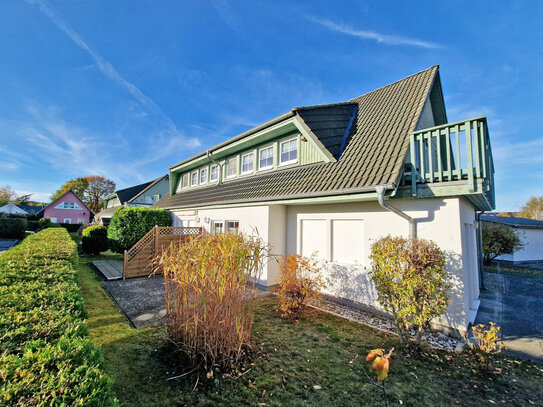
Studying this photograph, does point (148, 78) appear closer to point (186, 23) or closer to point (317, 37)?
point (186, 23)

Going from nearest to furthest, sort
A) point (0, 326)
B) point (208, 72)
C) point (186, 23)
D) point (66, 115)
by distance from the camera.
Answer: point (0, 326)
point (186, 23)
point (208, 72)
point (66, 115)

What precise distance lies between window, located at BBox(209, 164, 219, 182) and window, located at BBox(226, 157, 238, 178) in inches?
47.3

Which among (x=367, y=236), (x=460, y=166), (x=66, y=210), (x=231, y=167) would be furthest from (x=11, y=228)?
(x=460, y=166)

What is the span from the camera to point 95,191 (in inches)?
2307

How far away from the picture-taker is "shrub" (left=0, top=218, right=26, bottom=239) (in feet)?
77.9

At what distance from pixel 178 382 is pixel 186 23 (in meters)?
12.9

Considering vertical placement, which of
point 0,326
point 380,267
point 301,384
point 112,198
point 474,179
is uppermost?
point 112,198

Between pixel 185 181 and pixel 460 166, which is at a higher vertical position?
pixel 185 181

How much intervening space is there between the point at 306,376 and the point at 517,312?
7828mm

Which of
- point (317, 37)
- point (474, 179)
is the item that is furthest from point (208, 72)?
point (474, 179)

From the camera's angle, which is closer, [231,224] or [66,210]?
[231,224]

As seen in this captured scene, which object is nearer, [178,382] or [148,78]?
[178,382]

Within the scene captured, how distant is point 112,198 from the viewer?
1694 inches

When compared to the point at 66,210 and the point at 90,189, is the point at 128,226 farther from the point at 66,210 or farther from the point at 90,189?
the point at 90,189
